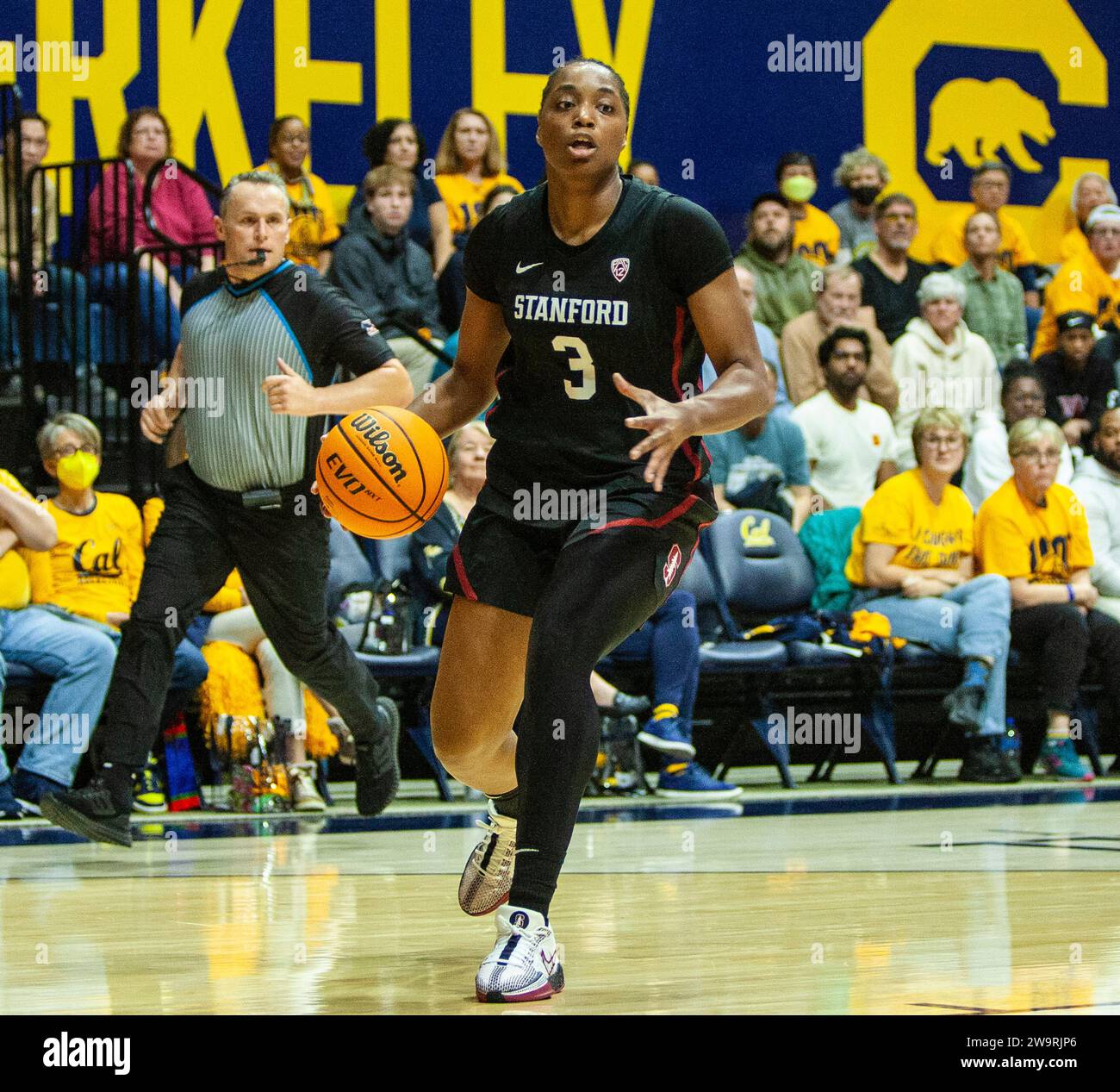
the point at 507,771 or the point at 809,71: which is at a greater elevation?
the point at 809,71

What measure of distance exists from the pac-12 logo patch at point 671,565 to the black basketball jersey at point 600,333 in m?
0.14

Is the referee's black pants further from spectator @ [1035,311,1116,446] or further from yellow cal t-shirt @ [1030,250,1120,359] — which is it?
yellow cal t-shirt @ [1030,250,1120,359]

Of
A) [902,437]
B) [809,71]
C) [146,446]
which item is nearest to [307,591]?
[146,446]

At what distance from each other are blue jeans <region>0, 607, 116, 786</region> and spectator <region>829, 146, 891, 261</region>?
690cm

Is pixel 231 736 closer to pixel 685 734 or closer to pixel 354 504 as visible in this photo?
pixel 685 734

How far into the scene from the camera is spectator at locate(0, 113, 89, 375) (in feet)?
33.1

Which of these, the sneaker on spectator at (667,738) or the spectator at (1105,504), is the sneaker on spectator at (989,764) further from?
the sneaker on spectator at (667,738)

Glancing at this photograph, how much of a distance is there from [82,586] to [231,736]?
0.92m

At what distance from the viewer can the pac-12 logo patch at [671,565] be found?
4.10 m

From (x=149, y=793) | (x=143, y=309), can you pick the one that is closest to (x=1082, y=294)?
(x=143, y=309)

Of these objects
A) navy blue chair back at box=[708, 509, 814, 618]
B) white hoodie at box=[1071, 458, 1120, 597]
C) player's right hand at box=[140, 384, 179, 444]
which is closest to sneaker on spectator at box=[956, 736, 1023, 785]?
navy blue chair back at box=[708, 509, 814, 618]
